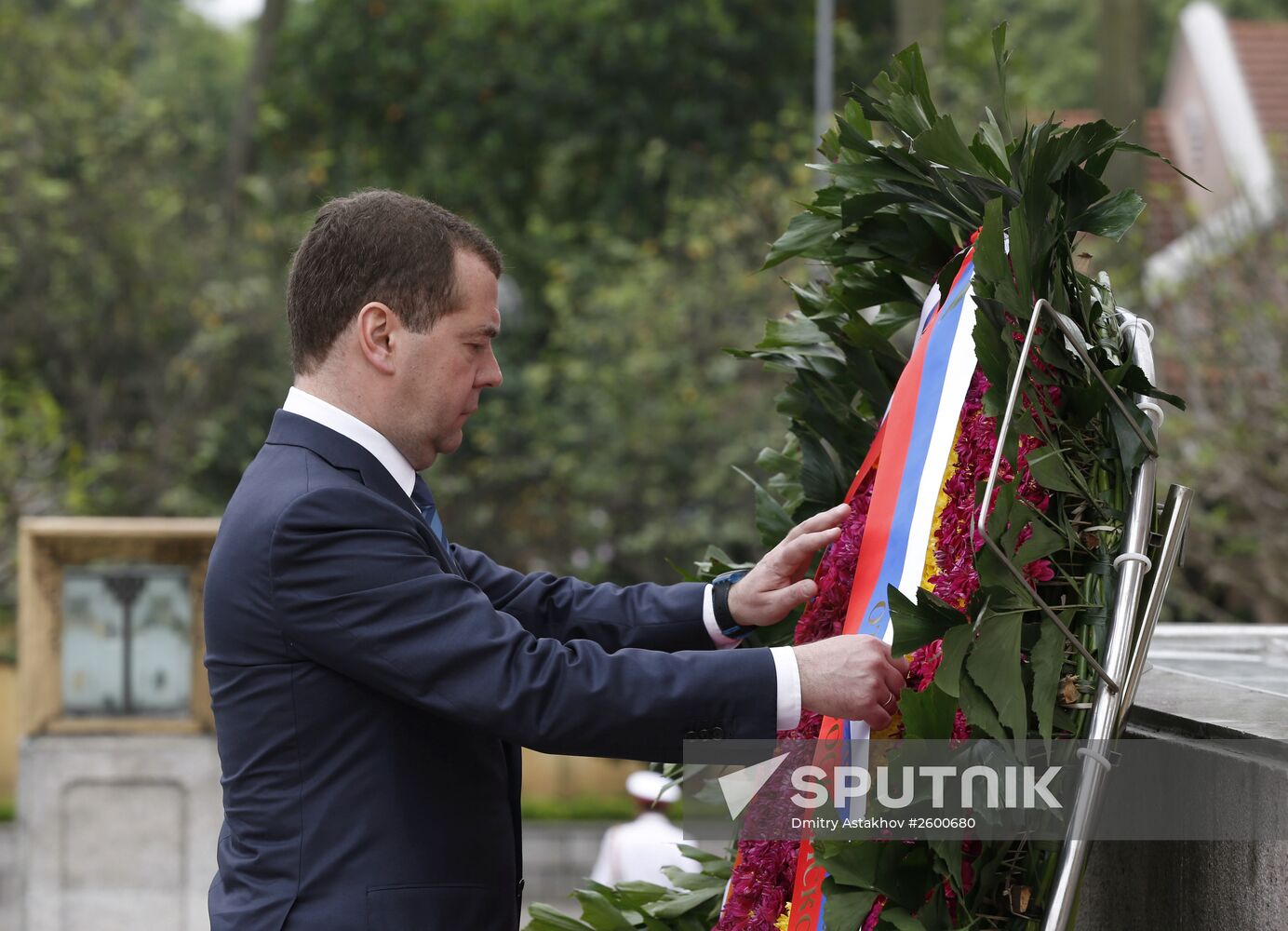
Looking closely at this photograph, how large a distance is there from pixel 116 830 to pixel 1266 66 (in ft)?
69.3

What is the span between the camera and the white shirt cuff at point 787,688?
2.13 metres

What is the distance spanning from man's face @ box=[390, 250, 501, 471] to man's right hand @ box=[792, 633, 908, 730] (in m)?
0.62

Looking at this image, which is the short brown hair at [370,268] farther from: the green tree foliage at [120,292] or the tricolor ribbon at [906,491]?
the green tree foliage at [120,292]

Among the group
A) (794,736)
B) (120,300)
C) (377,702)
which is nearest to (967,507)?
(794,736)

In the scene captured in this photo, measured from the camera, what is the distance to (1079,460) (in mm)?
1997

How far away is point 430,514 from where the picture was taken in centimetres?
257

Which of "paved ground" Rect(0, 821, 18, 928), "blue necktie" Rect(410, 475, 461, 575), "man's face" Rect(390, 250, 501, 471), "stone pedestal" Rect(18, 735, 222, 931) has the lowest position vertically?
"paved ground" Rect(0, 821, 18, 928)

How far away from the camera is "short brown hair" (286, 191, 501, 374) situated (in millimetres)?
2324

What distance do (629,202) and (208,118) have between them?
14.7ft

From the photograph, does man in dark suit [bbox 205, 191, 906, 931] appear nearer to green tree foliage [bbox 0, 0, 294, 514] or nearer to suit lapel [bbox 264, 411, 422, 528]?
suit lapel [bbox 264, 411, 422, 528]

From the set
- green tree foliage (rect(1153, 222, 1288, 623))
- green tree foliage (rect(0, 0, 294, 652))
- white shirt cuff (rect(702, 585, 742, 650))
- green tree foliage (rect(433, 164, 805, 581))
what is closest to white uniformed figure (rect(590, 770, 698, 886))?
white shirt cuff (rect(702, 585, 742, 650))

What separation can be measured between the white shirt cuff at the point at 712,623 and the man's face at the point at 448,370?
0.58 meters

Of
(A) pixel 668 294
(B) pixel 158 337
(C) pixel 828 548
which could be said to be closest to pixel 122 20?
(B) pixel 158 337

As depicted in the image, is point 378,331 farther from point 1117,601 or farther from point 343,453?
point 1117,601
